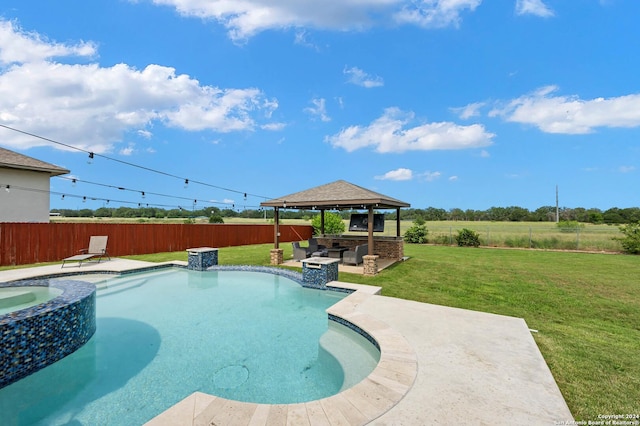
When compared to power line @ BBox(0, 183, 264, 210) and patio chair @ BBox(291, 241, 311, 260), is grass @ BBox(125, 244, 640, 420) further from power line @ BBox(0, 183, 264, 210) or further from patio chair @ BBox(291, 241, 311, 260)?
power line @ BBox(0, 183, 264, 210)

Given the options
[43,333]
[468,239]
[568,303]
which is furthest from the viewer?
[468,239]

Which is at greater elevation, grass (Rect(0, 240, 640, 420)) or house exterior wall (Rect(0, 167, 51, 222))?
house exterior wall (Rect(0, 167, 51, 222))

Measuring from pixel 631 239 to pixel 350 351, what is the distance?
19.7 metres

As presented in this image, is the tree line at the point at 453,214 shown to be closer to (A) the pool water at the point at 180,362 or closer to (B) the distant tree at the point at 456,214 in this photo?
(B) the distant tree at the point at 456,214

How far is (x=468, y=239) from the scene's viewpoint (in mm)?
18969

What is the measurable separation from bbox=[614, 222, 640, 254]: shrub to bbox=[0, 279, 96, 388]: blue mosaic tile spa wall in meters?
23.1

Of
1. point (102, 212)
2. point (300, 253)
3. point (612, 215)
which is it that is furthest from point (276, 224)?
point (612, 215)

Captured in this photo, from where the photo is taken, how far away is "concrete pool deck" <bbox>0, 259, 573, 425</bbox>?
2359 mm

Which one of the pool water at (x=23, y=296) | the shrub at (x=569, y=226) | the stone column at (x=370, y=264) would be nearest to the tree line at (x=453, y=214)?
the shrub at (x=569, y=226)

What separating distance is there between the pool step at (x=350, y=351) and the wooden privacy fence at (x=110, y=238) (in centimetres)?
1305

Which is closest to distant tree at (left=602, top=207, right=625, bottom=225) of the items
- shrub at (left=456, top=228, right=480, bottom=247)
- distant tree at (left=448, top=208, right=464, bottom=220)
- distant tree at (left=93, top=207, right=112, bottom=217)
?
distant tree at (left=448, top=208, right=464, bottom=220)

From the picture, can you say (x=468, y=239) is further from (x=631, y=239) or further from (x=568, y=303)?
(x=568, y=303)

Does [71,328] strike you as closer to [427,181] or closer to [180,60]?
[180,60]

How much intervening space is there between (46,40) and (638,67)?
26.9 metres
